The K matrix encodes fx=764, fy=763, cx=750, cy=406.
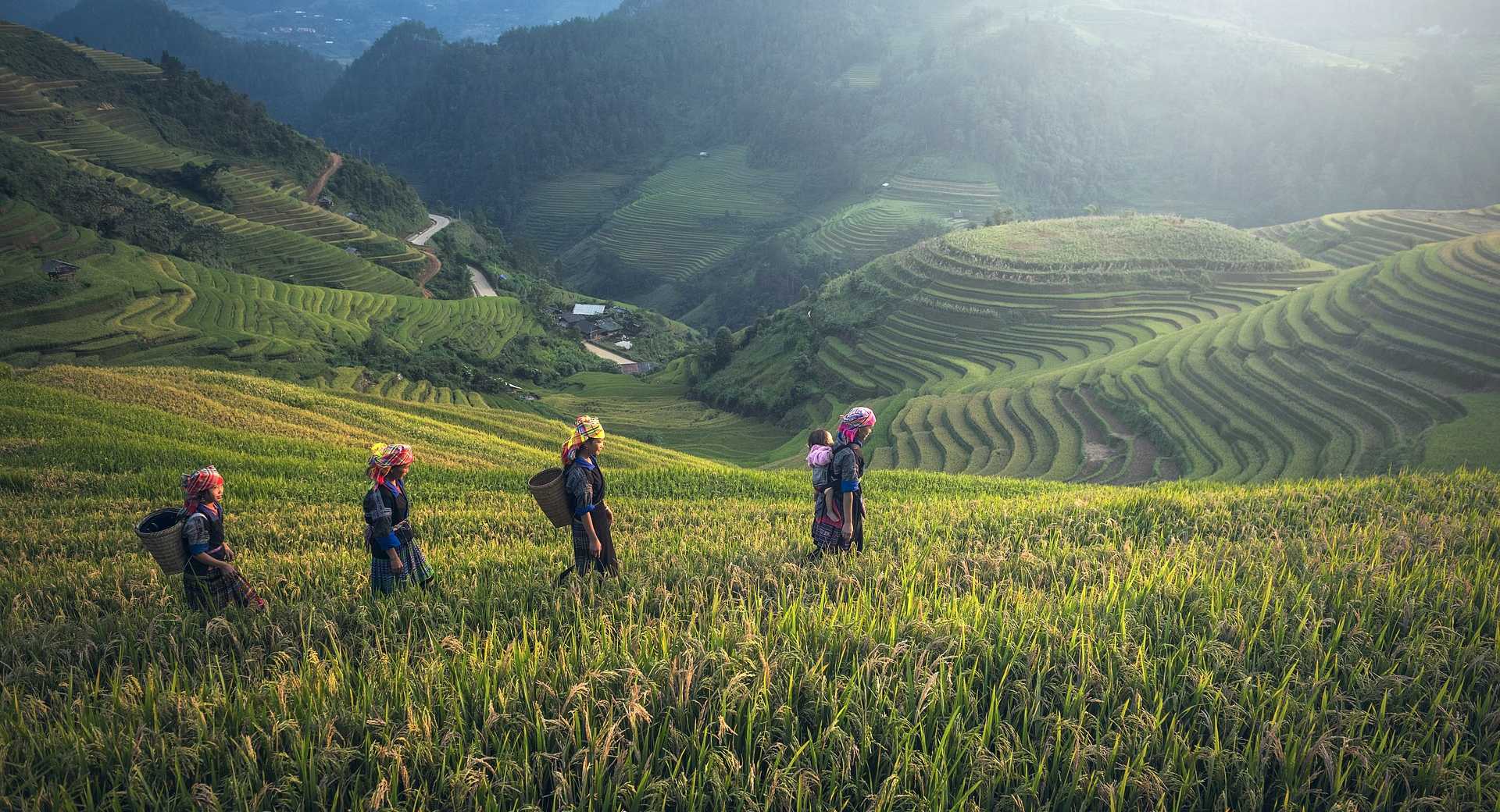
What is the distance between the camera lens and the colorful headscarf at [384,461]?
609cm

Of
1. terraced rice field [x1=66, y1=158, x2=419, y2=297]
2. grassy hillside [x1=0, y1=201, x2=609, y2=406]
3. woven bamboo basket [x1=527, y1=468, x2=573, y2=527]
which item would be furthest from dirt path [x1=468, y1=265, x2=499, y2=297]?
woven bamboo basket [x1=527, y1=468, x2=573, y2=527]

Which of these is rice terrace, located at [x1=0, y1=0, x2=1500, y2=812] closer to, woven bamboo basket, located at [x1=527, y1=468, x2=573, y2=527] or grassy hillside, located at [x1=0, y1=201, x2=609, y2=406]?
woven bamboo basket, located at [x1=527, y1=468, x2=573, y2=527]

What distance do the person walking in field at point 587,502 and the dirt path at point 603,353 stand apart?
217 feet

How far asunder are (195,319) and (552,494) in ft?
155

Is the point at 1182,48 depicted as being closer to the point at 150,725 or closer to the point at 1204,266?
the point at 1204,266

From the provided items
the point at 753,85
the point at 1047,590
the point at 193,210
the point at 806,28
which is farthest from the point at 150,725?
the point at 806,28

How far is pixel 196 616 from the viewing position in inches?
211

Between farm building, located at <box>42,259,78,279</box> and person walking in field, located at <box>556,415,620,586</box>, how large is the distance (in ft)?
159

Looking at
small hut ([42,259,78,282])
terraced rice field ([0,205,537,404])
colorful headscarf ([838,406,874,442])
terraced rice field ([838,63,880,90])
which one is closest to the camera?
colorful headscarf ([838,406,874,442])

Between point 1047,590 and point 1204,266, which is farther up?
point 1204,266

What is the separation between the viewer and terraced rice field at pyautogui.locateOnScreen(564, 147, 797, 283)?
122 m

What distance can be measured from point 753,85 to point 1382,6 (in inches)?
5764

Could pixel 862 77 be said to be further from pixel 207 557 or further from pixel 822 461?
pixel 207 557

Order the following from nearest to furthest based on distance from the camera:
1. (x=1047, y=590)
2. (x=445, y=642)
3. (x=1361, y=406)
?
1. (x=445, y=642)
2. (x=1047, y=590)
3. (x=1361, y=406)
